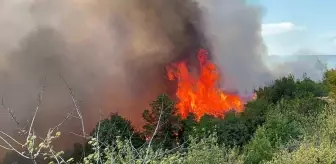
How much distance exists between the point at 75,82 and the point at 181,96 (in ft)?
50.8

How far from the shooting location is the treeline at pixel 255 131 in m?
20.7

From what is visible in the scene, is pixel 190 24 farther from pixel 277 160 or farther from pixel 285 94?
pixel 277 160

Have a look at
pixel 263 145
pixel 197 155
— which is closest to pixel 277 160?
pixel 197 155

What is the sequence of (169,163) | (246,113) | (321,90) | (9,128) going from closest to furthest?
(169,163)
(246,113)
(321,90)
(9,128)

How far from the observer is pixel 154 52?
6525cm

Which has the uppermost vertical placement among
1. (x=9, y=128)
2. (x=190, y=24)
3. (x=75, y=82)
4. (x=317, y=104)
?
(x=190, y=24)

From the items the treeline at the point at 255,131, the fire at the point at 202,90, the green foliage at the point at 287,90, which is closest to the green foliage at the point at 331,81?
the treeline at the point at 255,131

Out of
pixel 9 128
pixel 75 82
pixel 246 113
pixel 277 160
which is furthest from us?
pixel 75 82

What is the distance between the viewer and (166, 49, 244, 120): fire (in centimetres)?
6019

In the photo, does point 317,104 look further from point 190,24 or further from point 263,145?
point 190,24

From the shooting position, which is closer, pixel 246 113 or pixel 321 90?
pixel 246 113

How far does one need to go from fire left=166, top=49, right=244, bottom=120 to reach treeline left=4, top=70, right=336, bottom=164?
12.6m

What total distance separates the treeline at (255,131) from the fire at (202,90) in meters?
12.6

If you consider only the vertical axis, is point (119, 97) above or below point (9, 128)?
above
